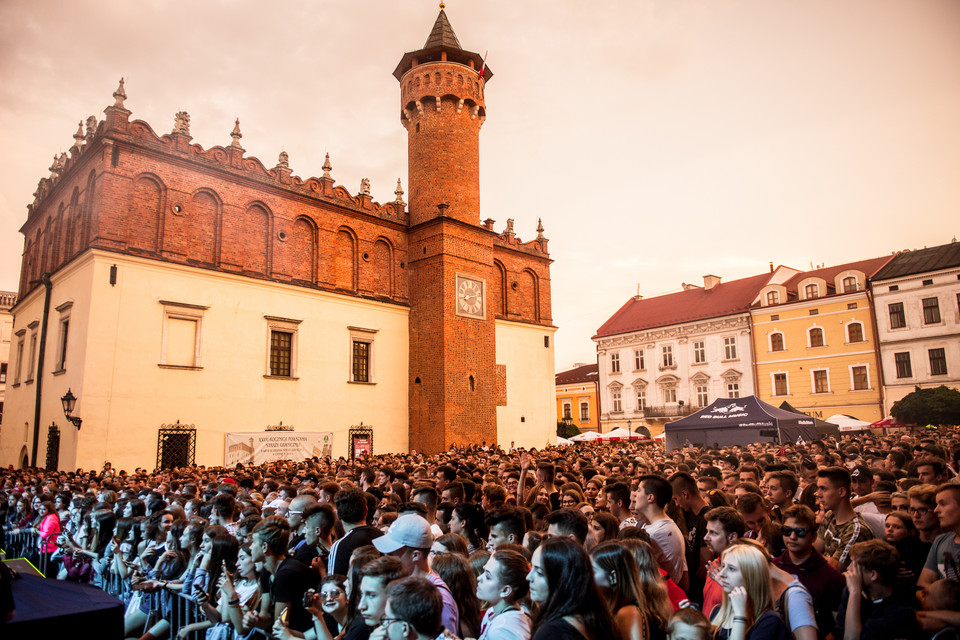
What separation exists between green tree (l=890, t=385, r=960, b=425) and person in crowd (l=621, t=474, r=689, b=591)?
1170 inches

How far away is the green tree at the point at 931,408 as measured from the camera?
27469mm

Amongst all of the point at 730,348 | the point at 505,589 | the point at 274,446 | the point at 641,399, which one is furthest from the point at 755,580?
the point at 641,399

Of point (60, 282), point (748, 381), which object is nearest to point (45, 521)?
point (60, 282)

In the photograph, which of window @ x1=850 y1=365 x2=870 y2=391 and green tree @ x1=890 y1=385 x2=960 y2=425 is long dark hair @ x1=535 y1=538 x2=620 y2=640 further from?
window @ x1=850 y1=365 x2=870 y2=391

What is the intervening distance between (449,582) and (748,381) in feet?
139

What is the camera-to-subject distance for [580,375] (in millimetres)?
57438

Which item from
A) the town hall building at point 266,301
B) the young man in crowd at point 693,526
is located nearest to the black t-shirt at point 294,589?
the young man in crowd at point 693,526

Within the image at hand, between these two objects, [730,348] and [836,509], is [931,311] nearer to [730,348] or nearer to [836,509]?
[730,348]

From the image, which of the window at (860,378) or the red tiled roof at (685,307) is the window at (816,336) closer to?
the window at (860,378)

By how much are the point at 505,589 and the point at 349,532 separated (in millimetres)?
2057

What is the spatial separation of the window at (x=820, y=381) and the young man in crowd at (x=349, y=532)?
1609 inches

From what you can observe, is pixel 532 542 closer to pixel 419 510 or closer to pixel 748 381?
pixel 419 510

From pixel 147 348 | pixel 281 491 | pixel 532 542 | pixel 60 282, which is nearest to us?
pixel 532 542

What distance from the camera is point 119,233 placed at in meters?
18.4
